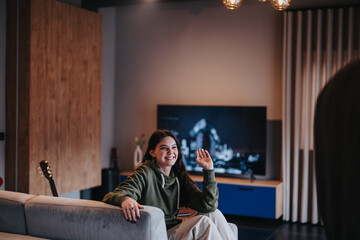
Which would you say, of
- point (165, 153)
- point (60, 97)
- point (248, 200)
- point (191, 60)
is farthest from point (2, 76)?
point (248, 200)

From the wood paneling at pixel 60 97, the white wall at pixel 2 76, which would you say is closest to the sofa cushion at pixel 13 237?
the wood paneling at pixel 60 97

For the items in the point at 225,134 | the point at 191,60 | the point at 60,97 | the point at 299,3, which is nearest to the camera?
the point at 60,97

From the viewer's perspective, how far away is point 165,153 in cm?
270

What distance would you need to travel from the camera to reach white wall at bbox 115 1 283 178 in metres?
5.38

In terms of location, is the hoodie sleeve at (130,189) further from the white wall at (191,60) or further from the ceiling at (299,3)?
the white wall at (191,60)

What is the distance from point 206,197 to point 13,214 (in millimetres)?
1018

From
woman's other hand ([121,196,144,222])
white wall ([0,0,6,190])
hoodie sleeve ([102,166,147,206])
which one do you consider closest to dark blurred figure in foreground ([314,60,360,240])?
woman's other hand ([121,196,144,222])

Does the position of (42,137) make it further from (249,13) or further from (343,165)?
(343,165)

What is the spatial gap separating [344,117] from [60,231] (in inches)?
70.2

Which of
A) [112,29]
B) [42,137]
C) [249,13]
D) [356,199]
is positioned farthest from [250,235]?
[356,199]

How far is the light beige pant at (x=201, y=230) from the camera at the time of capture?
2.19 m

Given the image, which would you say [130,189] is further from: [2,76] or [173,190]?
[2,76]

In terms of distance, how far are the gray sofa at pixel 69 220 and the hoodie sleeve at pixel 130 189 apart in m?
0.08

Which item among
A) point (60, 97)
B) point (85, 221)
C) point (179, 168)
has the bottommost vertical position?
point (85, 221)
